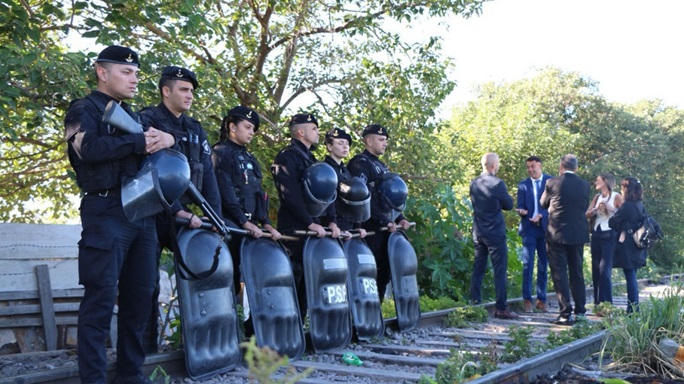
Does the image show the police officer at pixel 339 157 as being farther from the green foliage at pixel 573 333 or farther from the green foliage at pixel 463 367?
the green foliage at pixel 463 367

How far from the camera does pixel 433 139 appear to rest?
1227 cm

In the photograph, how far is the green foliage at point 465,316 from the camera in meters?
8.76

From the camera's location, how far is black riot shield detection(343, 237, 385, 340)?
A: 729cm

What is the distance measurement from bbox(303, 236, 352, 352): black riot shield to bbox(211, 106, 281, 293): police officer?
50cm

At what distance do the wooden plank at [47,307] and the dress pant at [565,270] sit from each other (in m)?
5.38

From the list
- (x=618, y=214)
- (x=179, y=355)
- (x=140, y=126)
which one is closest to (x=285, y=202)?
(x=179, y=355)

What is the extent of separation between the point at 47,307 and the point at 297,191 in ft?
7.86

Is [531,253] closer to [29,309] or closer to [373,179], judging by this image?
[373,179]

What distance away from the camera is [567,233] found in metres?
8.80

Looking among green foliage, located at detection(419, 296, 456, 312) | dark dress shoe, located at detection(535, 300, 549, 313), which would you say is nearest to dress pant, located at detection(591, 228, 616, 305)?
dark dress shoe, located at detection(535, 300, 549, 313)

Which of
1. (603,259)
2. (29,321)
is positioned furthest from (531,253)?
(29,321)

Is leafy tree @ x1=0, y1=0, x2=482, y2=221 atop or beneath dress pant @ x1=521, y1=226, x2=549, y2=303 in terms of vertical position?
atop

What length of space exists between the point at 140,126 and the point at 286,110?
7.37m

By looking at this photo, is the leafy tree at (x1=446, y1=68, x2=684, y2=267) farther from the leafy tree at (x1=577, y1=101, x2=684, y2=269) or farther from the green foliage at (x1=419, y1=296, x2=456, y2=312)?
the green foliage at (x1=419, y1=296, x2=456, y2=312)
